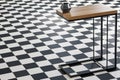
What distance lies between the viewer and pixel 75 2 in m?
10.8

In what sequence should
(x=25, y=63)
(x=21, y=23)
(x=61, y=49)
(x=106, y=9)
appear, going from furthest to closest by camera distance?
(x=21, y=23) < (x=61, y=49) < (x=25, y=63) < (x=106, y=9)

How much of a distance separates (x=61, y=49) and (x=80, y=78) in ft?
4.62

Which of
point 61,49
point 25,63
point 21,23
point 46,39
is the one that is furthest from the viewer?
point 21,23

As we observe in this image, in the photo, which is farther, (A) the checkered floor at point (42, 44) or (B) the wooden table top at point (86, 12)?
(A) the checkered floor at point (42, 44)

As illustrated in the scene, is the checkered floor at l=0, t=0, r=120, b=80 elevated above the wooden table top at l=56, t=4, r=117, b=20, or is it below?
below

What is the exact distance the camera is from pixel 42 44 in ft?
23.6

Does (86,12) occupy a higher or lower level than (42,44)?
higher

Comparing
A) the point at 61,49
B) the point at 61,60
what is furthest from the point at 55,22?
the point at 61,60

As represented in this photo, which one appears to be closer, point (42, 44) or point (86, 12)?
point (86, 12)

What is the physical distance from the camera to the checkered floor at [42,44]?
5.86 m

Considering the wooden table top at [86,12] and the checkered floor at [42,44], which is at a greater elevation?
the wooden table top at [86,12]

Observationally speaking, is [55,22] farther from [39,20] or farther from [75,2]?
[75,2]

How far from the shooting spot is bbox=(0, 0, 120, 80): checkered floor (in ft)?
19.2

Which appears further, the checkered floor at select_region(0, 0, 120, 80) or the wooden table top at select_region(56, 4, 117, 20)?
the checkered floor at select_region(0, 0, 120, 80)
